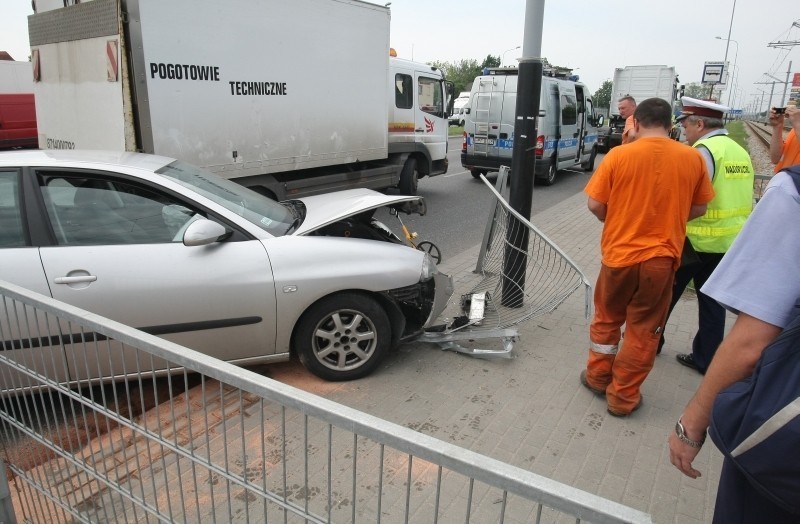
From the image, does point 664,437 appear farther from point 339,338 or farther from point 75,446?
point 75,446

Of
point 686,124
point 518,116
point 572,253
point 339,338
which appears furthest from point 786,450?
point 572,253

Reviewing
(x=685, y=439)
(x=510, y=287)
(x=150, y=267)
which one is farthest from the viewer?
(x=510, y=287)

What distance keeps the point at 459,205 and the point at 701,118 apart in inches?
284

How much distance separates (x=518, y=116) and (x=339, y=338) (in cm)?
253

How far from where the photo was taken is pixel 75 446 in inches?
77.9

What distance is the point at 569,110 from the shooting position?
14.0 m

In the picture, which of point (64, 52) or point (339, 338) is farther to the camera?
point (64, 52)

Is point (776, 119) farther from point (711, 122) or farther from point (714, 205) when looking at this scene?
point (714, 205)

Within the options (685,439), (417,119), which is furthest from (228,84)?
(685,439)

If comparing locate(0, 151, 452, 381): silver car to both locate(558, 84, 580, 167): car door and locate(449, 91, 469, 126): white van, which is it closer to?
locate(558, 84, 580, 167): car door

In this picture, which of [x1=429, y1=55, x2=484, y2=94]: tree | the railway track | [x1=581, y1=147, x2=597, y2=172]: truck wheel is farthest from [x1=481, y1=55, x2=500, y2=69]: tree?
[x1=581, y1=147, x2=597, y2=172]: truck wheel

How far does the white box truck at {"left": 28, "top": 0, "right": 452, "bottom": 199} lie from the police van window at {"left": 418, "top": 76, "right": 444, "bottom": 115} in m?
1.46

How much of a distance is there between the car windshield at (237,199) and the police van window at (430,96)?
7470 millimetres

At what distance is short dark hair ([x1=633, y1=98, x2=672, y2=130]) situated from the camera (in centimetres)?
317
